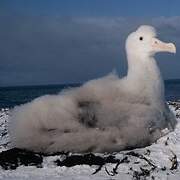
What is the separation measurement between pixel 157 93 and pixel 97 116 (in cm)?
106

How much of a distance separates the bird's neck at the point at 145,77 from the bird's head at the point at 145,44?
Answer: 0.08 metres

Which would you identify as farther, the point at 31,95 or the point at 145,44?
the point at 31,95

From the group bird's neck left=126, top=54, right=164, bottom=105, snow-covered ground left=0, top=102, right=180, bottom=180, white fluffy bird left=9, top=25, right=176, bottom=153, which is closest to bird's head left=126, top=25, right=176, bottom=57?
bird's neck left=126, top=54, right=164, bottom=105

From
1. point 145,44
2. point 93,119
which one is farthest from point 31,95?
point 93,119

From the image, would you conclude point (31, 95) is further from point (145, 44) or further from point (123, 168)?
point (123, 168)

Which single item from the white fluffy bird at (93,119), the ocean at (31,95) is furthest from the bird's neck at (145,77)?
the ocean at (31,95)

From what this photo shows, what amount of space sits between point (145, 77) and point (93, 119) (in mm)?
1149

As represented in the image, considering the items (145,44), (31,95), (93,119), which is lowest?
(31,95)

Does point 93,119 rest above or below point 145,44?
below

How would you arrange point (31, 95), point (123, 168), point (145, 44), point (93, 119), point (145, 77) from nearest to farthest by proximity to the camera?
point (123, 168) → point (93, 119) → point (145, 77) → point (145, 44) → point (31, 95)

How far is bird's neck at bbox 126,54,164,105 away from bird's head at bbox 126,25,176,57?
0.27 feet

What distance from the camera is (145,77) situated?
22.9 ft

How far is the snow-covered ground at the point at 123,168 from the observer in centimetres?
520

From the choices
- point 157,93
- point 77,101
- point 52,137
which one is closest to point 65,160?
point 52,137
